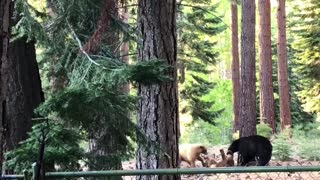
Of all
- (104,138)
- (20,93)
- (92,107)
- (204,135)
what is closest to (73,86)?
(92,107)

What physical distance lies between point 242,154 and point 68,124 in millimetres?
6974

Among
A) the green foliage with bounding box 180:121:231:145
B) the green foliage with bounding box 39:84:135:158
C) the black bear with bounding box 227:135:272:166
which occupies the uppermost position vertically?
the green foliage with bounding box 39:84:135:158

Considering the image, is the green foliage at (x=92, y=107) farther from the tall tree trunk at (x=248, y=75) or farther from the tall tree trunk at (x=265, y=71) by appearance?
the tall tree trunk at (x=265, y=71)

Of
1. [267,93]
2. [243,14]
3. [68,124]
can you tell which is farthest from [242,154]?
[68,124]

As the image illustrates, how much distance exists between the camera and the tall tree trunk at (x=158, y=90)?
536 cm

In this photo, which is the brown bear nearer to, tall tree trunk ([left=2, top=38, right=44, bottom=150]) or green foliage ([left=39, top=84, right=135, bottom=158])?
tall tree trunk ([left=2, top=38, right=44, bottom=150])

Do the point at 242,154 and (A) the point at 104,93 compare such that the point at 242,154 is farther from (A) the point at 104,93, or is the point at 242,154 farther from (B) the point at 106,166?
(A) the point at 104,93

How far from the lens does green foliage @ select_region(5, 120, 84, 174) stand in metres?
3.56

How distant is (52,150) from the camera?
352 cm

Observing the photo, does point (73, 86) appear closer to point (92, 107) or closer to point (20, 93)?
point (92, 107)

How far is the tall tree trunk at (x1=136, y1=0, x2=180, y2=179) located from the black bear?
4981mm

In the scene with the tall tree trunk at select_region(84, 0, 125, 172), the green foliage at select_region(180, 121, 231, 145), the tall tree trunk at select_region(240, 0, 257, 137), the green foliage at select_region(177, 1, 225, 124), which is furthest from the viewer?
the green foliage at select_region(180, 121, 231, 145)

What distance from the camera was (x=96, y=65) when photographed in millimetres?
4309

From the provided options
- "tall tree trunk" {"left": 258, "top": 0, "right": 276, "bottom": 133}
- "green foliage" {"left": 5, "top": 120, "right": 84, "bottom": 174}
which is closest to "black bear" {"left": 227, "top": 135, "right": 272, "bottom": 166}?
"tall tree trunk" {"left": 258, "top": 0, "right": 276, "bottom": 133}
